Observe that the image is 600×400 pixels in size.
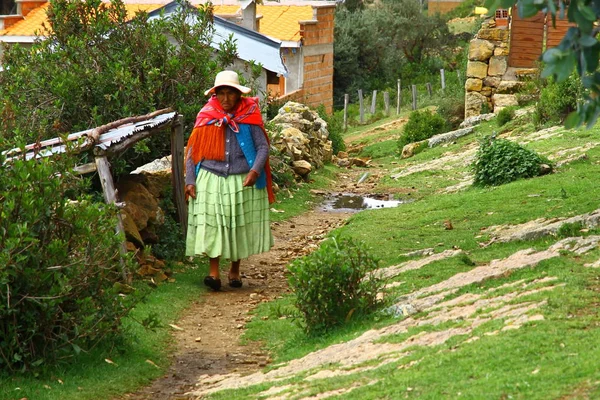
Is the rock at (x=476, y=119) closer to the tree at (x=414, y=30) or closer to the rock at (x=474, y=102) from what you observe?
the rock at (x=474, y=102)

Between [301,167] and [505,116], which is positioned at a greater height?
[505,116]

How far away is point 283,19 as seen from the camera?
3275 centimetres

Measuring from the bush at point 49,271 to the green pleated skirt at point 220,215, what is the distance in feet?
7.31

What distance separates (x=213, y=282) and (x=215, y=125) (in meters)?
1.54

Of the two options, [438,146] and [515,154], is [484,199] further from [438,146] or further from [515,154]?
[438,146]

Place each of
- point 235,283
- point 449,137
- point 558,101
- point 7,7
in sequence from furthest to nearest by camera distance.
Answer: point 7,7
point 449,137
point 558,101
point 235,283

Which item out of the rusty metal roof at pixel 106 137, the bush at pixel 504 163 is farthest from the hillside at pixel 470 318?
the rusty metal roof at pixel 106 137

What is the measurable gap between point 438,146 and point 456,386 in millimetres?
17403

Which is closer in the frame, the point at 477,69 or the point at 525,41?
the point at 525,41

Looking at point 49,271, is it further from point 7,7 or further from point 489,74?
point 7,7

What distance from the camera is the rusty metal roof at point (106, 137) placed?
29.0ft

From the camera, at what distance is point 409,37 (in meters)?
47.8

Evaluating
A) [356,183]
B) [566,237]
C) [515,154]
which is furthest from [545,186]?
[356,183]

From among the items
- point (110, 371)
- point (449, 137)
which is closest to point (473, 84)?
point (449, 137)
